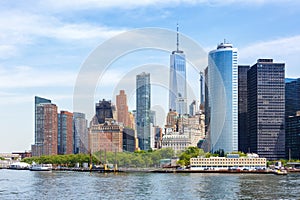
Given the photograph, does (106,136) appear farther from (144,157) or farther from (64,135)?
(64,135)

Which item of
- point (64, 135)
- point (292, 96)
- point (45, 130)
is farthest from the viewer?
point (64, 135)

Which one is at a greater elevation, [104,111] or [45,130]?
[104,111]

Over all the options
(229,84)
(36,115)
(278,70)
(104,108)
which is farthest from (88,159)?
(36,115)

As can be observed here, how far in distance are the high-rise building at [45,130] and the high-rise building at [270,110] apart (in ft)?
173

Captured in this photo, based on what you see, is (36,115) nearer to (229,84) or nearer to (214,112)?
(229,84)

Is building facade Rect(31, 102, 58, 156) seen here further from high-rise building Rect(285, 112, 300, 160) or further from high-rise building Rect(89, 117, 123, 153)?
high-rise building Rect(285, 112, 300, 160)

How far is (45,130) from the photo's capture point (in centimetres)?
13425

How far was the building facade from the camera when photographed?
5221 inches

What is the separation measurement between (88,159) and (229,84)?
2837cm

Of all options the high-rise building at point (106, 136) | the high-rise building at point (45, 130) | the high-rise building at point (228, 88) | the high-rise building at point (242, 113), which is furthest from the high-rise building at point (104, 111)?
the high-rise building at point (45, 130)

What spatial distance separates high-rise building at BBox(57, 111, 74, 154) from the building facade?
89.8 inches

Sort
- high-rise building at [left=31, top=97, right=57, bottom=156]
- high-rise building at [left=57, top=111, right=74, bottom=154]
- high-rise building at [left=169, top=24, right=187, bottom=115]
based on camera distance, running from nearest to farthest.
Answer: high-rise building at [left=169, top=24, right=187, bottom=115] → high-rise building at [left=31, top=97, right=57, bottom=156] → high-rise building at [left=57, top=111, right=74, bottom=154]

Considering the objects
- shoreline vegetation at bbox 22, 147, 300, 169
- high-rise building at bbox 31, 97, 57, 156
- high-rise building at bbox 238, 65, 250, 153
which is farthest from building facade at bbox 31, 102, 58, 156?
high-rise building at bbox 238, 65, 250, 153

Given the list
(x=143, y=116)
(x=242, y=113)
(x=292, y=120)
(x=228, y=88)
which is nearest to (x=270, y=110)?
(x=292, y=120)
